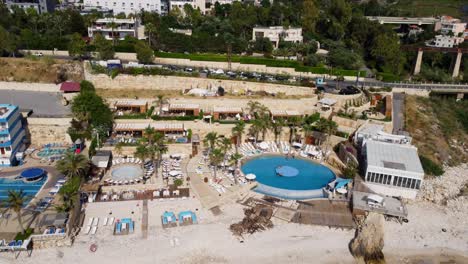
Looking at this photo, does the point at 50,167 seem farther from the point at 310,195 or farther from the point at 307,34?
the point at 307,34

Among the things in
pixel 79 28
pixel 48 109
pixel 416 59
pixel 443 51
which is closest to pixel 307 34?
pixel 416 59

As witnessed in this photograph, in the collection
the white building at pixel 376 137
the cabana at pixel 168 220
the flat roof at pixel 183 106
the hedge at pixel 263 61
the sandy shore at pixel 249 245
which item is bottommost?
the sandy shore at pixel 249 245

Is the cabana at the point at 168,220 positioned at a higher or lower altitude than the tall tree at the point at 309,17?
lower

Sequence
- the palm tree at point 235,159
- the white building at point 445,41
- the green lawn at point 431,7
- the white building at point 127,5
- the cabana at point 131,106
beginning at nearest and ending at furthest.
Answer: the palm tree at point 235,159, the cabana at point 131,106, the white building at point 445,41, the white building at point 127,5, the green lawn at point 431,7

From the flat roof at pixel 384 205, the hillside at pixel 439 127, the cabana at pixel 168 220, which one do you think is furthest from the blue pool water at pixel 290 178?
the hillside at pixel 439 127

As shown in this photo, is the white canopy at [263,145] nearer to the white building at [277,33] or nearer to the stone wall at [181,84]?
the stone wall at [181,84]

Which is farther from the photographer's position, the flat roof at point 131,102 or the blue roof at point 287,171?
the flat roof at point 131,102
